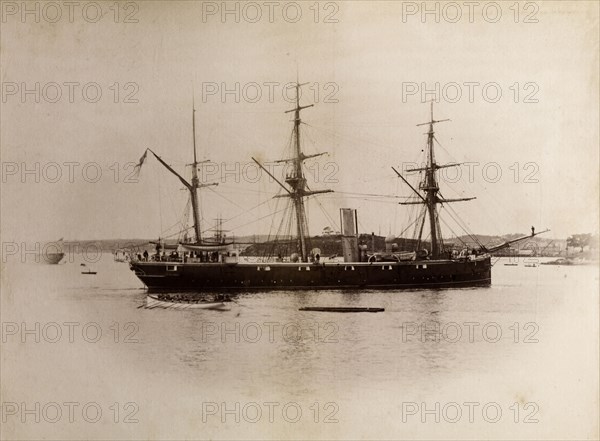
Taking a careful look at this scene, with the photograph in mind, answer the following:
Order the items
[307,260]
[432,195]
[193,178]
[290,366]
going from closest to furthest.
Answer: [290,366] → [193,178] → [432,195] → [307,260]

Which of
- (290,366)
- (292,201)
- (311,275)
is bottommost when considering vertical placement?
(290,366)

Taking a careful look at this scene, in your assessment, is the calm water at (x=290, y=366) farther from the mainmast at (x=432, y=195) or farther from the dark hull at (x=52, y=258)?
the mainmast at (x=432, y=195)

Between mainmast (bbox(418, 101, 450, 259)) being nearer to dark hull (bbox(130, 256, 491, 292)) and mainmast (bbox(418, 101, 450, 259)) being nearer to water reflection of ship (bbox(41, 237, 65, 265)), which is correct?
dark hull (bbox(130, 256, 491, 292))

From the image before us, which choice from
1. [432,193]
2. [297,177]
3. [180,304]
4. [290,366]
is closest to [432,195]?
[432,193]

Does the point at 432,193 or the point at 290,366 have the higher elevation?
the point at 432,193

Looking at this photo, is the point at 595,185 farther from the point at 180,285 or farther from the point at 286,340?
the point at 180,285

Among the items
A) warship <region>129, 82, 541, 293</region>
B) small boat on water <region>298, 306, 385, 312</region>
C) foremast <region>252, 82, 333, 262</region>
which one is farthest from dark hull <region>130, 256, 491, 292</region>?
foremast <region>252, 82, 333, 262</region>

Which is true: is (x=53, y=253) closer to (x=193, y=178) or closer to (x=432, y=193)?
(x=193, y=178)
